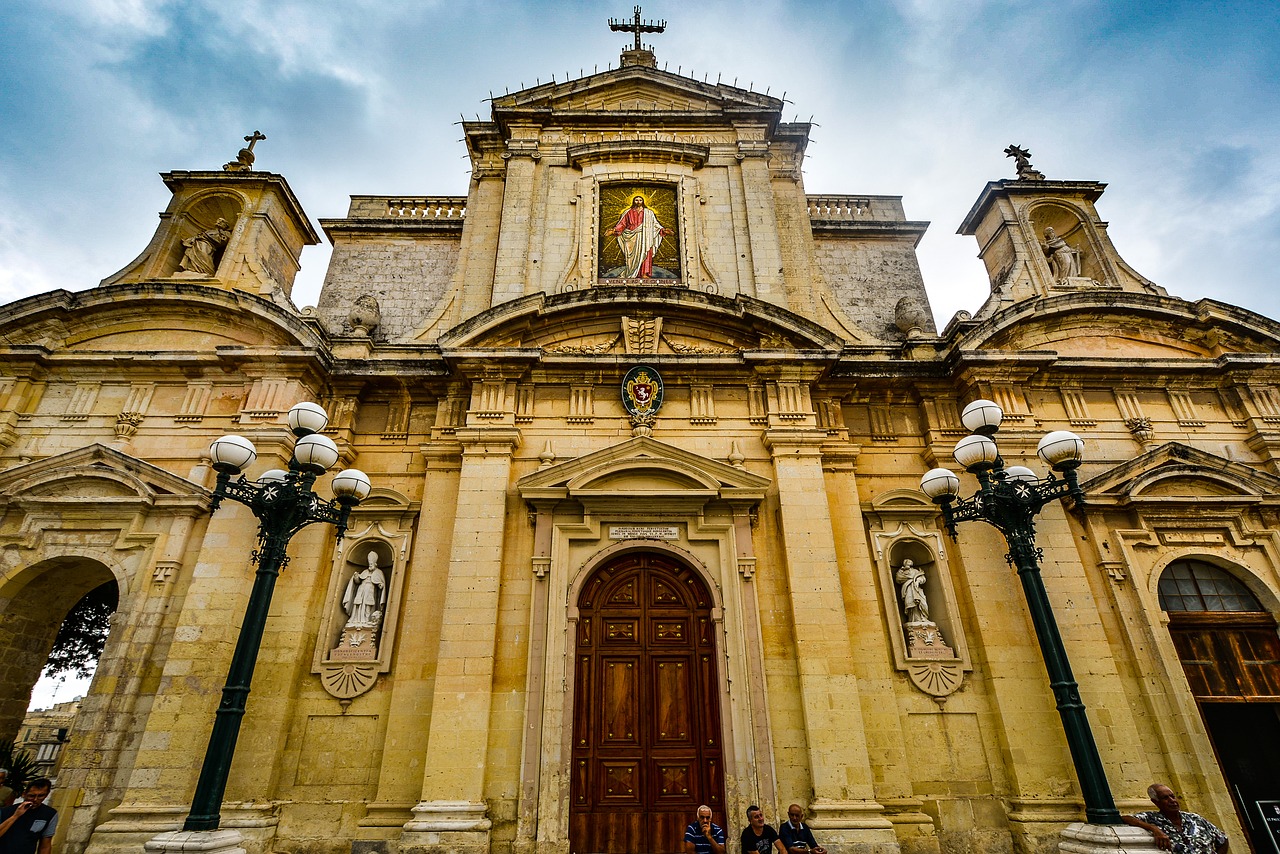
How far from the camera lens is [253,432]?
424 inches

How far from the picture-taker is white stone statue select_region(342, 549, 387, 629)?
33.3 ft

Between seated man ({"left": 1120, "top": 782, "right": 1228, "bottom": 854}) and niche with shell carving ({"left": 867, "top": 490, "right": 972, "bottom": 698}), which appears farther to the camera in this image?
niche with shell carving ({"left": 867, "top": 490, "right": 972, "bottom": 698})

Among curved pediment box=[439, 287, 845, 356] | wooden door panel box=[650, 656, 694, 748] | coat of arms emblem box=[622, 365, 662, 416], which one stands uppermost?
curved pediment box=[439, 287, 845, 356]

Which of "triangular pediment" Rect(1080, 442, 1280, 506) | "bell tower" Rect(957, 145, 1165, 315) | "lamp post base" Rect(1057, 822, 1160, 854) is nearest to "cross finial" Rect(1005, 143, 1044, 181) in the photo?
"bell tower" Rect(957, 145, 1165, 315)

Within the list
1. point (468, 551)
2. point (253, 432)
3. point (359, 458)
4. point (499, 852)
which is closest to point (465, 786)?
point (499, 852)

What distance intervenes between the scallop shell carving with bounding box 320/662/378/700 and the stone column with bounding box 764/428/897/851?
6.23 meters

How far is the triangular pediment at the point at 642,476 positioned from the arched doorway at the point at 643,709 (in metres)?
1.13

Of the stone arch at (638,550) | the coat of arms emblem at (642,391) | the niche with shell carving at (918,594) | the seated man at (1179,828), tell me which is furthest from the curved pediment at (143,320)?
the seated man at (1179,828)

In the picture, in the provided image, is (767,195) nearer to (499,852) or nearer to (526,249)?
(526,249)

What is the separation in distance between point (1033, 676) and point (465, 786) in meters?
8.15

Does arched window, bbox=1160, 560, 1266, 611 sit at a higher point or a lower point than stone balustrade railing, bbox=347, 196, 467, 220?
lower

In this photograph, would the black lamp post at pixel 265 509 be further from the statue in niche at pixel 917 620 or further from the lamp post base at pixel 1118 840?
the lamp post base at pixel 1118 840

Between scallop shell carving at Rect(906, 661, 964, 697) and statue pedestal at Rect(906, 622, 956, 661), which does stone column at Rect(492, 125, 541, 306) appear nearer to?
statue pedestal at Rect(906, 622, 956, 661)

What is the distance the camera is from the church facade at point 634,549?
899cm
